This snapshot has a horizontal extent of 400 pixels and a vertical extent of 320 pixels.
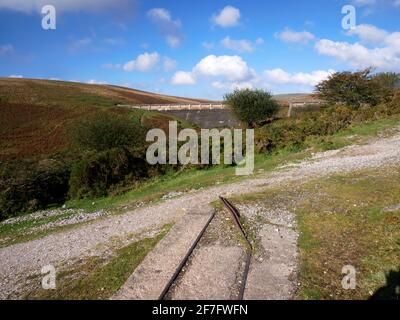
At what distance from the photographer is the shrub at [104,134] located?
98.8 feet

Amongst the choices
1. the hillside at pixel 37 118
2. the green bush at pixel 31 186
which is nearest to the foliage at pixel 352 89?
the hillside at pixel 37 118

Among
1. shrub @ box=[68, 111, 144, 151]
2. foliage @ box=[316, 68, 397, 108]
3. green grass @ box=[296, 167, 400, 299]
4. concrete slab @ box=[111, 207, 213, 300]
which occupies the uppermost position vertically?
foliage @ box=[316, 68, 397, 108]

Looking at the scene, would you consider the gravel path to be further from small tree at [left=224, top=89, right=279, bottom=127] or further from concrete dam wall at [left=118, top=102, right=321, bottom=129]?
concrete dam wall at [left=118, top=102, right=321, bottom=129]

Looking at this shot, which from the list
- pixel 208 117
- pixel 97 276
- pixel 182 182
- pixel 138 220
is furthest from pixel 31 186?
pixel 208 117

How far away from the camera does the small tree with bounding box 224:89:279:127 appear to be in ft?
157

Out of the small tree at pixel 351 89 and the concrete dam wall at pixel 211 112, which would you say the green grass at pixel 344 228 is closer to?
the small tree at pixel 351 89

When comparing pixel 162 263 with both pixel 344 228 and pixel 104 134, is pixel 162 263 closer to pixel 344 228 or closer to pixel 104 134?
pixel 344 228

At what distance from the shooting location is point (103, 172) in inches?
885

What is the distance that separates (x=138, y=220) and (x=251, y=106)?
3677 centimetres

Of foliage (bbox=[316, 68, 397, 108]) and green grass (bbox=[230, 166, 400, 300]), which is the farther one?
foliage (bbox=[316, 68, 397, 108])

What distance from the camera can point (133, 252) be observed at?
404 inches

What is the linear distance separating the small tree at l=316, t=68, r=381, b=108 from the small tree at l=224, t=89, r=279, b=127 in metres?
6.89

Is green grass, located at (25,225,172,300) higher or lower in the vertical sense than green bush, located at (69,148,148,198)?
lower

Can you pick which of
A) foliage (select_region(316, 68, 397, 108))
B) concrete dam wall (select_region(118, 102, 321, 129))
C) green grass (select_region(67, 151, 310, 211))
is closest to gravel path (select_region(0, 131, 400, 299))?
green grass (select_region(67, 151, 310, 211))
